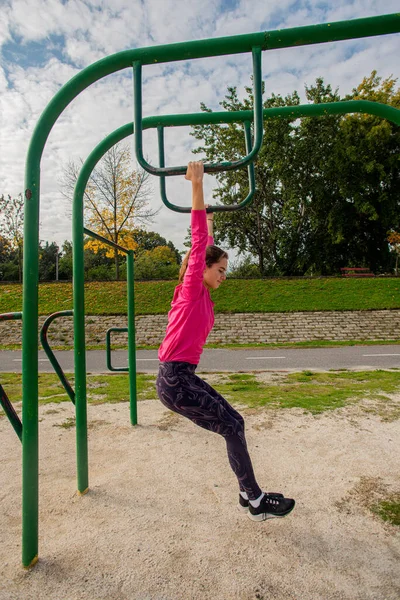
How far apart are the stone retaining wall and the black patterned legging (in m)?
8.88

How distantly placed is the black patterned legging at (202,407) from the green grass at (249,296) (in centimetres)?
1116

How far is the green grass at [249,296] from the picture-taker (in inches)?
534

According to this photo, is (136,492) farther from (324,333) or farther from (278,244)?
(278,244)

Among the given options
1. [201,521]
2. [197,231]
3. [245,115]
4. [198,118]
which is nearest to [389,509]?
[201,521]

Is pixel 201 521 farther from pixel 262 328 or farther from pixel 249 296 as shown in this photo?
pixel 249 296

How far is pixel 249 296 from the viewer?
47.8 feet

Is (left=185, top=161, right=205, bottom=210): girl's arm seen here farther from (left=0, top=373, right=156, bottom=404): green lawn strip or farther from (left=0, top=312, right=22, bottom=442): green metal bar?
(left=0, top=373, right=156, bottom=404): green lawn strip

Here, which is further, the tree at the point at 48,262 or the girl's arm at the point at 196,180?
the tree at the point at 48,262

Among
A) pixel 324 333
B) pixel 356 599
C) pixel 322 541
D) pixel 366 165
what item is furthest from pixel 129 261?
pixel 366 165

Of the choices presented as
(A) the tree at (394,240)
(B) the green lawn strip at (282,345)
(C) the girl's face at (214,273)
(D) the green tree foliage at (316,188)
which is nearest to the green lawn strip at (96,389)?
(C) the girl's face at (214,273)

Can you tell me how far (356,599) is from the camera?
5.20ft

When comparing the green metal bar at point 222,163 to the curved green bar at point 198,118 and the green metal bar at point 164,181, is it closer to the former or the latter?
the green metal bar at point 164,181

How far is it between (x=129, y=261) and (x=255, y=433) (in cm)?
178

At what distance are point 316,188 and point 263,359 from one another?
18.5 m
